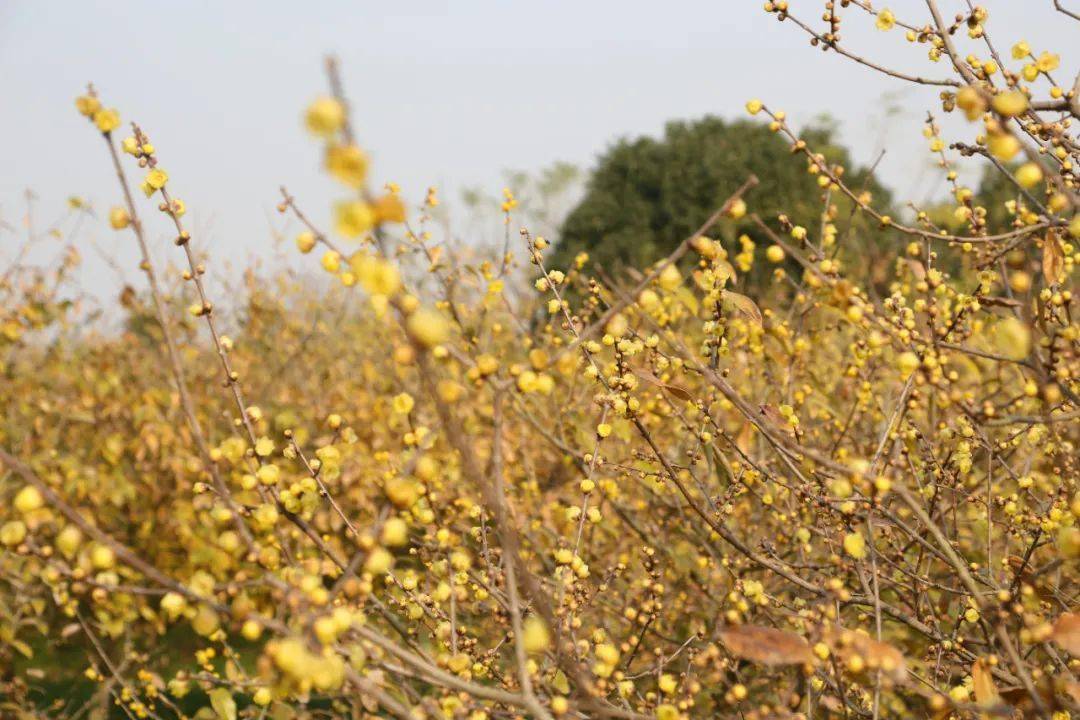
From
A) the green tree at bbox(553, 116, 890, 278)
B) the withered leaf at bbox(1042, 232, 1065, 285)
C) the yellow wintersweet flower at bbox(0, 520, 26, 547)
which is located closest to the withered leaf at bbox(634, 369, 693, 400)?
the withered leaf at bbox(1042, 232, 1065, 285)

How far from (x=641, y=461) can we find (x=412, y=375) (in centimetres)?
517

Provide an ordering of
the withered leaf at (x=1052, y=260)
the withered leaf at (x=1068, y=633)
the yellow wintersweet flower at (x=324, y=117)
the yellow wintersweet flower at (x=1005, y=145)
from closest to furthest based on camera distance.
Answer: the yellow wintersweet flower at (x=324, y=117), the yellow wintersweet flower at (x=1005, y=145), the withered leaf at (x=1068, y=633), the withered leaf at (x=1052, y=260)

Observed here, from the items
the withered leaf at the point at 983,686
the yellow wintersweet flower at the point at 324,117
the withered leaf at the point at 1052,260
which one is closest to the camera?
the yellow wintersweet flower at the point at 324,117

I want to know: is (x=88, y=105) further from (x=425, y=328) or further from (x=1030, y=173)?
(x=1030, y=173)

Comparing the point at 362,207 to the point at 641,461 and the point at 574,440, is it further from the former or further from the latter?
the point at 574,440

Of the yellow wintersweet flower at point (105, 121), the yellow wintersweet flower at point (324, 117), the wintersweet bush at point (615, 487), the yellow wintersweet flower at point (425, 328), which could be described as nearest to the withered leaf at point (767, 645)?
the wintersweet bush at point (615, 487)

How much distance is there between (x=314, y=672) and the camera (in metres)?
0.86

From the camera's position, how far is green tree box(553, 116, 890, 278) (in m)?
14.2

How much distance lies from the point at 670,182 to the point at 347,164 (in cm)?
1462

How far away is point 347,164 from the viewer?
0.77 meters

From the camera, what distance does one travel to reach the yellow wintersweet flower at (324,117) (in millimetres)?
741

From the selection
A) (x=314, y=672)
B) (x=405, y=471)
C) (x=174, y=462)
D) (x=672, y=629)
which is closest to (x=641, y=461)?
(x=405, y=471)

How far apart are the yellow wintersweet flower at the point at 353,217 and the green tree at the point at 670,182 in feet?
41.7

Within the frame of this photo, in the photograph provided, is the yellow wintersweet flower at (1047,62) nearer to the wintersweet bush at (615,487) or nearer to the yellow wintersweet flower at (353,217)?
the wintersweet bush at (615,487)
